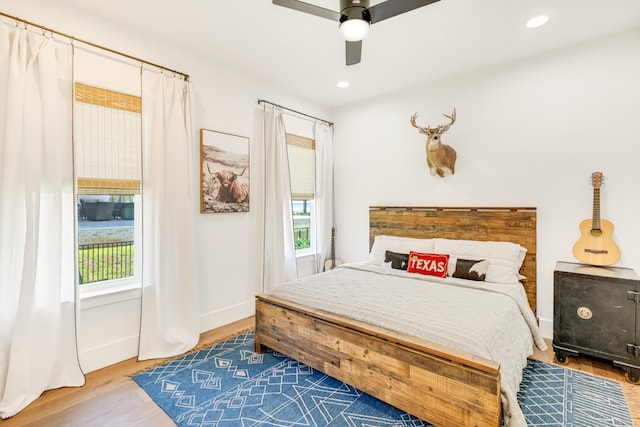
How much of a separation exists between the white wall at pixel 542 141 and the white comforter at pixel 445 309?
0.95 metres

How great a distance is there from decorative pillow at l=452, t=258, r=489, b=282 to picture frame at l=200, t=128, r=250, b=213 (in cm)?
233

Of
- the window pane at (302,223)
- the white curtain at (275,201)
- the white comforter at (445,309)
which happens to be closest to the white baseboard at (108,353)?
the white curtain at (275,201)

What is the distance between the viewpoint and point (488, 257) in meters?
3.12

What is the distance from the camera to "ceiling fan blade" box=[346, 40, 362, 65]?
7.04 ft

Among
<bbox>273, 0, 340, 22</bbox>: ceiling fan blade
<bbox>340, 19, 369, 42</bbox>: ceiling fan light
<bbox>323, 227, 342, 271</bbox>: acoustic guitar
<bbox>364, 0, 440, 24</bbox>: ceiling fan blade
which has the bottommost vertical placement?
<bbox>323, 227, 342, 271</bbox>: acoustic guitar

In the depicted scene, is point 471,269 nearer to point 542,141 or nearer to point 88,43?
point 542,141

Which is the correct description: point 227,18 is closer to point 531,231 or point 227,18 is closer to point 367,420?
point 367,420

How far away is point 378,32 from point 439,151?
1.43 meters

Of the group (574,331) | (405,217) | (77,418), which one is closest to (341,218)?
(405,217)

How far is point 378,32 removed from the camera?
2.70m

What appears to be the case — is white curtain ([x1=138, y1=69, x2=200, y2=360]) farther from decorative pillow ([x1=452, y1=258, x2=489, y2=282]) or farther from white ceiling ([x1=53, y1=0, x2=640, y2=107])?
decorative pillow ([x1=452, y1=258, x2=489, y2=282])

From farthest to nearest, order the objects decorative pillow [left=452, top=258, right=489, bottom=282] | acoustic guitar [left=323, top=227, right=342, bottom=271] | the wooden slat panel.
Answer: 1. acoustic guitar [left=323, top=227, right=342, bottom=271]
2. decorative pillow [left=452, top=258, right=489, bottom=282]
3. the wooden slat panel

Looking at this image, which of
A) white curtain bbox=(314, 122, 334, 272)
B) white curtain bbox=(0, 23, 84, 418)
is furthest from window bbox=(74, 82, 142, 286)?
white curtain bbox=(314, 122, 334, 272)

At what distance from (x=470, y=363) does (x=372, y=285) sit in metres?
1.24
